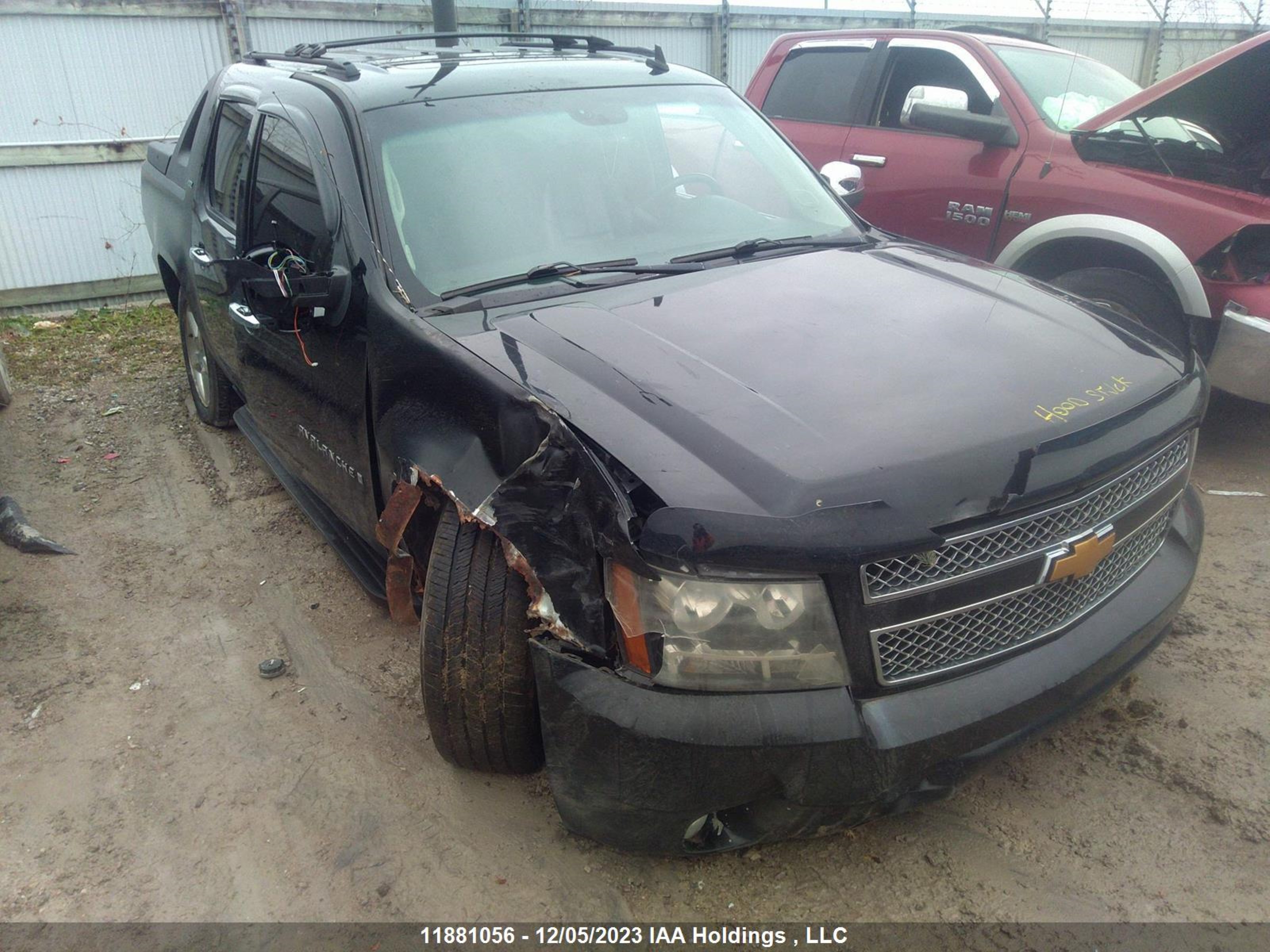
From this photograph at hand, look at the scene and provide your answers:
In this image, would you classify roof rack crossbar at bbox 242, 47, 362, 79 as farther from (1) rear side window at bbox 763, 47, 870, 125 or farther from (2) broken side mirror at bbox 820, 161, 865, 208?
(1) rear side window at bbox 763, 47, 870, 125

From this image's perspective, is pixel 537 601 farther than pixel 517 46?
No

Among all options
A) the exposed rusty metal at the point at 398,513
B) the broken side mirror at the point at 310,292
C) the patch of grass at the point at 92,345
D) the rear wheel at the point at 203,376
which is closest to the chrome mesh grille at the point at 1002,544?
the exposed rusty metal at the point at 398,513

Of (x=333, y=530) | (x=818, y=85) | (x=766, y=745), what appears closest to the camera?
(x=766, y=745)

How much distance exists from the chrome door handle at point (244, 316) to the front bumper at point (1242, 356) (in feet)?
12.5

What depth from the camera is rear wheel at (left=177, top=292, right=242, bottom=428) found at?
4.97 meters

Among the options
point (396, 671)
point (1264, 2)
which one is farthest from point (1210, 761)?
point (1264, 2)

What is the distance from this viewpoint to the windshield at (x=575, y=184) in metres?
2.92

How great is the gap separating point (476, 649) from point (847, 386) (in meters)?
1.09

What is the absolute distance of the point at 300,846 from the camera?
8.39 feet

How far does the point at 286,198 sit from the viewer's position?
3395 millimetres

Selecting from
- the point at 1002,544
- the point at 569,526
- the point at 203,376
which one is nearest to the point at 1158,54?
the point at 203,376

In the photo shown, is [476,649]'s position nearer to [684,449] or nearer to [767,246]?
→ [684,449]

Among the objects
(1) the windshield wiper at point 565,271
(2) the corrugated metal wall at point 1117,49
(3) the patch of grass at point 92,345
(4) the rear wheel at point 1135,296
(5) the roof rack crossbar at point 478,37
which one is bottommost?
(3) the patch of grass at point 92,345

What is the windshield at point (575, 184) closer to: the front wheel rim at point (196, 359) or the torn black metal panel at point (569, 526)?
the torn black metal panel at point (569, 526)
